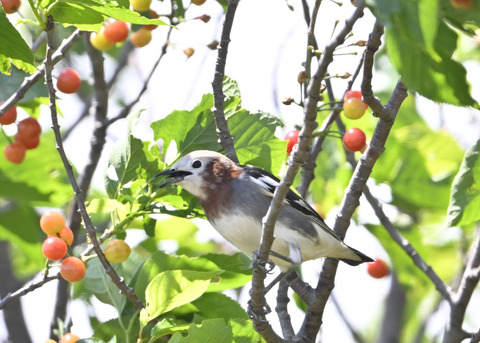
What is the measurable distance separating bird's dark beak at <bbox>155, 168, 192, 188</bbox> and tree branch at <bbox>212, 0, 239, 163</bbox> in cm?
29

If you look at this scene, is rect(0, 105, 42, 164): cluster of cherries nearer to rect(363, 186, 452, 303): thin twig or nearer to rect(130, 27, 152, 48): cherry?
rect(130, 27, 152, 48): cherry

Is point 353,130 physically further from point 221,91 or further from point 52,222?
point 52,222

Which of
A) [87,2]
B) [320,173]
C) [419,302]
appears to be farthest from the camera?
[419,302]

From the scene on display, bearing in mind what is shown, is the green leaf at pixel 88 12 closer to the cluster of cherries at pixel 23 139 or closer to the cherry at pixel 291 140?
the cluster of cherries at pixel 23 139

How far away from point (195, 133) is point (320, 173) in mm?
2092

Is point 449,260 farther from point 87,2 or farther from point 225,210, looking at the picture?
point 87,2

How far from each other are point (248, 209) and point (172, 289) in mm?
993

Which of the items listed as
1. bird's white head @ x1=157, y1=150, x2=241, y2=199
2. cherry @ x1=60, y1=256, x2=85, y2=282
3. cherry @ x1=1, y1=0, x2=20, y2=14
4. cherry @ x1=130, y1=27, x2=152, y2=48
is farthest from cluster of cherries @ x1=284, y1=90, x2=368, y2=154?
cherry @ x1=1, y1=0, x2=20, y2=14

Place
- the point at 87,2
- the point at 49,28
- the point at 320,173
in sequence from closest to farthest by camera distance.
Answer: the point at 87,2 → the point at 49,28 → the point at 320,173

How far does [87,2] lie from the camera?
2912 mm

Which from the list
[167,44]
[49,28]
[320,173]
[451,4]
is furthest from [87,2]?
[320,173]

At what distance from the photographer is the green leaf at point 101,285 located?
160 inches

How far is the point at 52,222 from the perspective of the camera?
371 centimetres

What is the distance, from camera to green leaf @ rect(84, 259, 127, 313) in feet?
13.4
